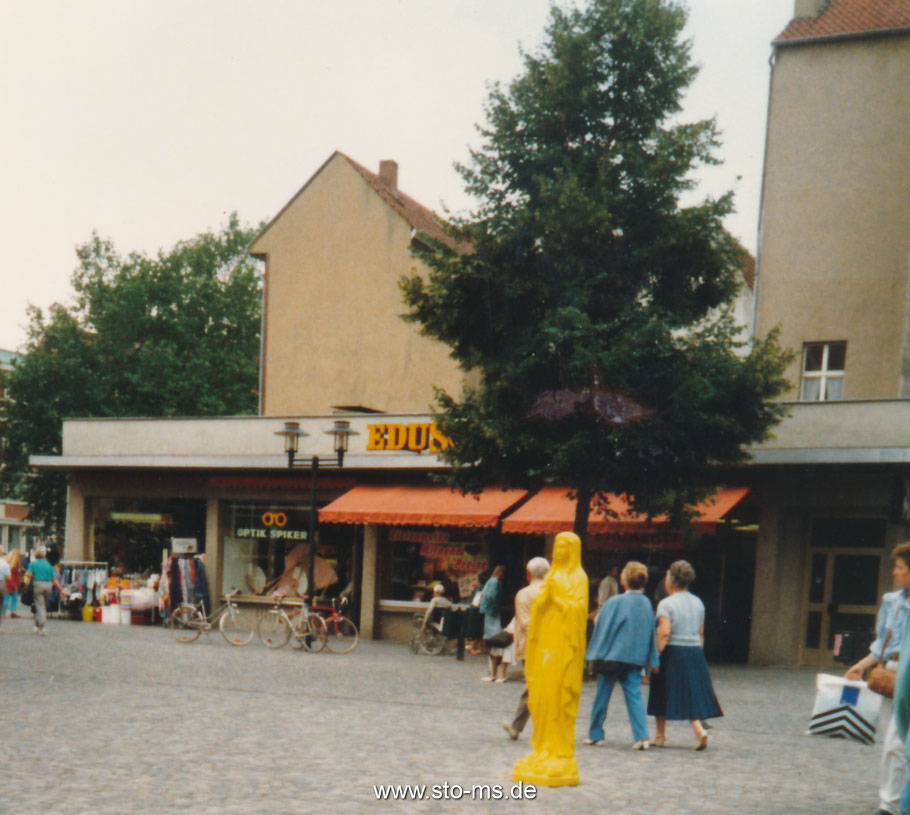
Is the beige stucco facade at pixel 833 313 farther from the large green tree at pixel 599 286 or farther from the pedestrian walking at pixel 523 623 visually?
the pedestrian walking at pixel 523 623

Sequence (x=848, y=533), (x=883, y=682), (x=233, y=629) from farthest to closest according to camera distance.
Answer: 1. (x=233, y=629)
2. (x=848, y=533)
3. (x=883, y=682)

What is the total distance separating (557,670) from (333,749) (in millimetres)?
2458

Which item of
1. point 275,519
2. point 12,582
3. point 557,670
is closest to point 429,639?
point 275,519

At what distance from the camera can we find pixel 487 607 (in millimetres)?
20875

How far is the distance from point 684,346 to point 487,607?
204 inches

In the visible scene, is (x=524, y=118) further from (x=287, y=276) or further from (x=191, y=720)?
(x=287, y=276)

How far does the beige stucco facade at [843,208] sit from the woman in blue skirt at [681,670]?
47.2 feet

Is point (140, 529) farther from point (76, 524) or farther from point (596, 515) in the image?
point (596, 515)

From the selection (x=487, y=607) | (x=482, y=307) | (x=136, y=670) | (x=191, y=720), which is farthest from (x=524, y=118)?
(x=191, y=720)

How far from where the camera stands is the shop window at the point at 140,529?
30.1 meters

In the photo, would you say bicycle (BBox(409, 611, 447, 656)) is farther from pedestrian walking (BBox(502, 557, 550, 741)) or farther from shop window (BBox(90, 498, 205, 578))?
shop window (BBox(90, 498, 205, 578))

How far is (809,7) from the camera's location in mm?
26797

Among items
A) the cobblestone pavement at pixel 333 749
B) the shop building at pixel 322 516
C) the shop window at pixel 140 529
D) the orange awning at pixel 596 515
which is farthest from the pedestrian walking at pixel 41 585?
the orange awning at pixel 596 515

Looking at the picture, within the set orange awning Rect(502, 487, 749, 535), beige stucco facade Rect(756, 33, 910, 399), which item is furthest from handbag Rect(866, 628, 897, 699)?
beige stucco facade Rect(756, 33, 910, 399)
